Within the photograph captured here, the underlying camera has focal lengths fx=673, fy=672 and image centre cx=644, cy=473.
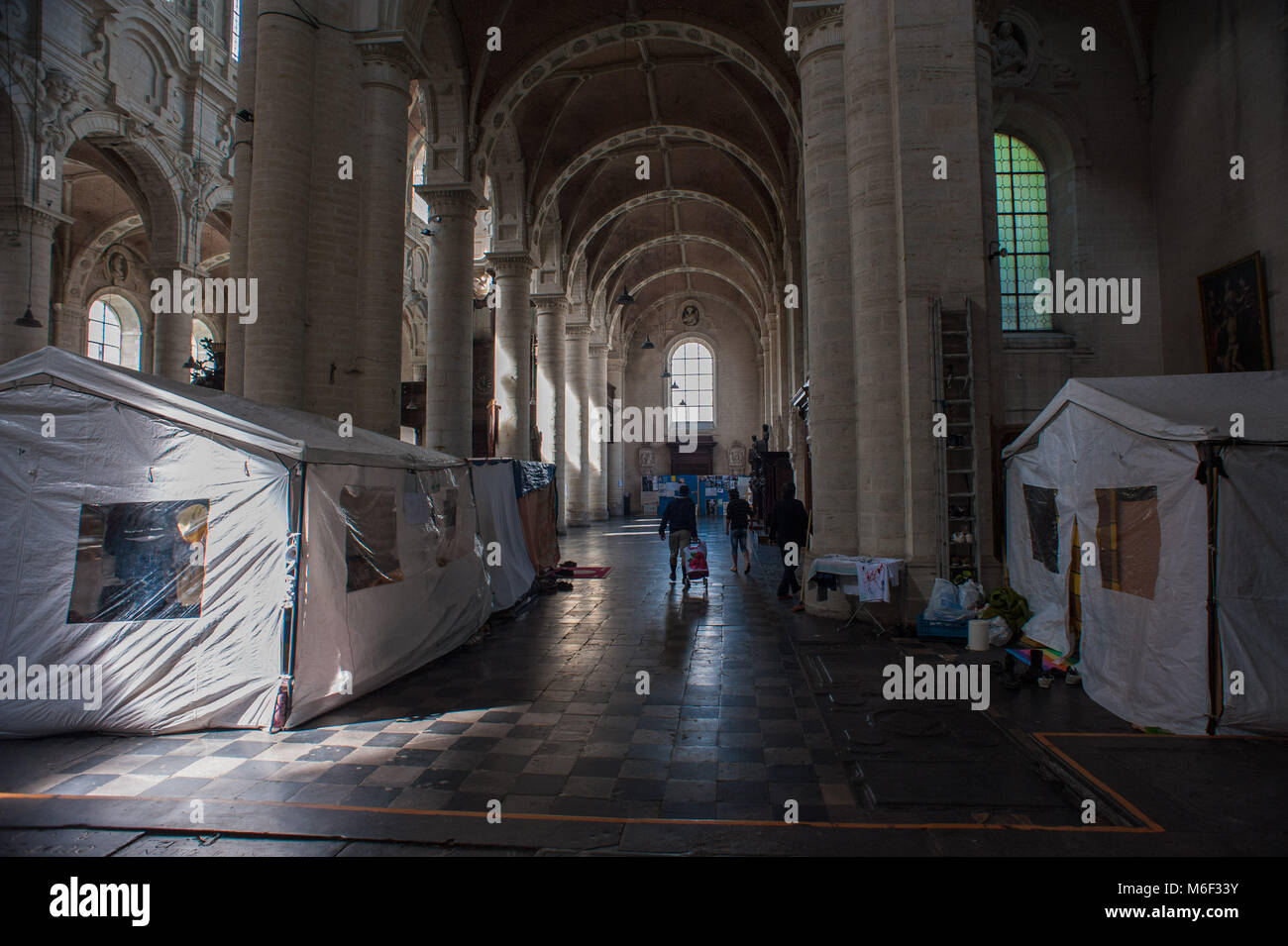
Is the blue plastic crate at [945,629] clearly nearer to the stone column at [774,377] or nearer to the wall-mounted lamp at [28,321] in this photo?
the wall-mounted lamp at [28,321]

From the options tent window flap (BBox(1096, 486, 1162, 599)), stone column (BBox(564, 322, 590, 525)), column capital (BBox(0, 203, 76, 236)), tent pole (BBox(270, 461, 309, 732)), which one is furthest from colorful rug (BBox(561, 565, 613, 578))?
column capital (BBox(0, 203, 76, 236))

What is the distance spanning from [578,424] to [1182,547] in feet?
76.8

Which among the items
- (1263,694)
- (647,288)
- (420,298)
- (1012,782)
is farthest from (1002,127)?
(647,288)

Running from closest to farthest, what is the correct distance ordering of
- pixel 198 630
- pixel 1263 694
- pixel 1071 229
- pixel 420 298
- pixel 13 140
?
1. pixel 1263 694
2. pixel 198 630
3. pixel 1071 229
4. pixel 13 140
5. pixel 420 298

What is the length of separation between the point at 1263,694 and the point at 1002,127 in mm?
12214

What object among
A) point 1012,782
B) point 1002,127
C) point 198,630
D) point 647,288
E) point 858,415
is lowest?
point 1012,782

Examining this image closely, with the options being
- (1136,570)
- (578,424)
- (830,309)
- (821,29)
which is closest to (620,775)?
(1136,570)

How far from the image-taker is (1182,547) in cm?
478

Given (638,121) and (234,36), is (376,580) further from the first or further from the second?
(234,36)

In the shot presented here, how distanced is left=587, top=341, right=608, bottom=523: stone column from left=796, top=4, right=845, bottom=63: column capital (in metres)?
20.9

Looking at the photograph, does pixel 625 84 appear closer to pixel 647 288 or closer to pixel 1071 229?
pixel 1071 229

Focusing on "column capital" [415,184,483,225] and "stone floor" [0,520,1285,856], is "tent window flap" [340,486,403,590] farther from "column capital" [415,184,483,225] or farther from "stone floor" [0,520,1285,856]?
"column capital" [415,184,483,225]

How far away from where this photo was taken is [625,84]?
19750 mm

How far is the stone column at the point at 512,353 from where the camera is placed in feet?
64.3
